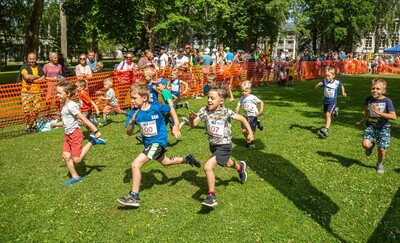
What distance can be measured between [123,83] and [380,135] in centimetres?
919

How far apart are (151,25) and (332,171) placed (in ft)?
109

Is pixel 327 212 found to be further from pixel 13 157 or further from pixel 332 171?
pixel 13 157

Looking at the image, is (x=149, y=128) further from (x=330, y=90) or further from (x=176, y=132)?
(x=330, y=90)

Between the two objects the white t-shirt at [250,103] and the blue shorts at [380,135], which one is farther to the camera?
the white t-shirt at [250,103]

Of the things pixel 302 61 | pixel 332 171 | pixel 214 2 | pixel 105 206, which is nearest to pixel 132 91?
pixel 105 206

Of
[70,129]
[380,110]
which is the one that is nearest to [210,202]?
[70,129]

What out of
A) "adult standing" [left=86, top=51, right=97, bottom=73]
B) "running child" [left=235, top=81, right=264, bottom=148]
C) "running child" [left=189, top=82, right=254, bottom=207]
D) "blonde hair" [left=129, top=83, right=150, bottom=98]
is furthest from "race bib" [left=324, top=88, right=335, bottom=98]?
"adult standing" [left=86, top=51, right=97, bottom=73]

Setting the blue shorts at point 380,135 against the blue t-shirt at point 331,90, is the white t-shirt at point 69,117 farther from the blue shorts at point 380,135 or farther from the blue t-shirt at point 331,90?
the blue t-shirt at point 331,90

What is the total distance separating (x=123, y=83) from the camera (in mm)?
12578

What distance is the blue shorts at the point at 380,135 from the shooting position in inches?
232

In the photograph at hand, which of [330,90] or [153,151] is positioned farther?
[330,90]

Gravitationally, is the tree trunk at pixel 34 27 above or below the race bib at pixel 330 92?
above

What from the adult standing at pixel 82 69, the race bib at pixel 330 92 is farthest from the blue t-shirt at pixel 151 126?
the adult standing at pixel 82 69

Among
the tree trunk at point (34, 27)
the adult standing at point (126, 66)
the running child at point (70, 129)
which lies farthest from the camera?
the tree trunk at point (34, 27)
